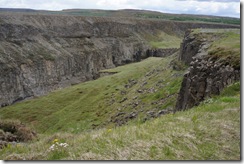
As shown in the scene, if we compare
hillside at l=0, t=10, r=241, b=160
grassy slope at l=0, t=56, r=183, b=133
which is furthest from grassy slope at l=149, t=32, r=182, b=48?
grassy slope at l=0, t=56, r=183, b=133

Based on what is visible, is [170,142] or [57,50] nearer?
[170,142]

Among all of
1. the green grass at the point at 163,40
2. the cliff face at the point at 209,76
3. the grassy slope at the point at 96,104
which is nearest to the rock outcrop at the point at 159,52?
the green grass at the point at 163,40

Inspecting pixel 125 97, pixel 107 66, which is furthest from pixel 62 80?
pixel 125 97

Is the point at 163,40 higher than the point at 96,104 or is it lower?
lower

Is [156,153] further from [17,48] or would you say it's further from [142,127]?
[17,48]

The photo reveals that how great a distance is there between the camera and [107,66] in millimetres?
102688

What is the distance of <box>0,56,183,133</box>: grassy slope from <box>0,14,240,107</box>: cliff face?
38.6 ft

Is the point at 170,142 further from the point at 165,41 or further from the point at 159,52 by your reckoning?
the point at 165,41

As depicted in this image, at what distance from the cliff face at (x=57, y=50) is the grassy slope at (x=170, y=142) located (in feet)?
196

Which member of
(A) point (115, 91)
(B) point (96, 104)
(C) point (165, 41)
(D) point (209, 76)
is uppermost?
(D) point (209, 76)

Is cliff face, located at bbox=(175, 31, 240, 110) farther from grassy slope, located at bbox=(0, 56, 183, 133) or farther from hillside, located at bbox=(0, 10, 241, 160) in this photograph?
grassy slope, located at bbox=(0, 56, 183, 133)

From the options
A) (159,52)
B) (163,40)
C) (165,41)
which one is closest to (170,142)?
(159,52)

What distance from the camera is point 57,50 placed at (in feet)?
290

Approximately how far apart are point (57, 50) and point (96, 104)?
41.1m
